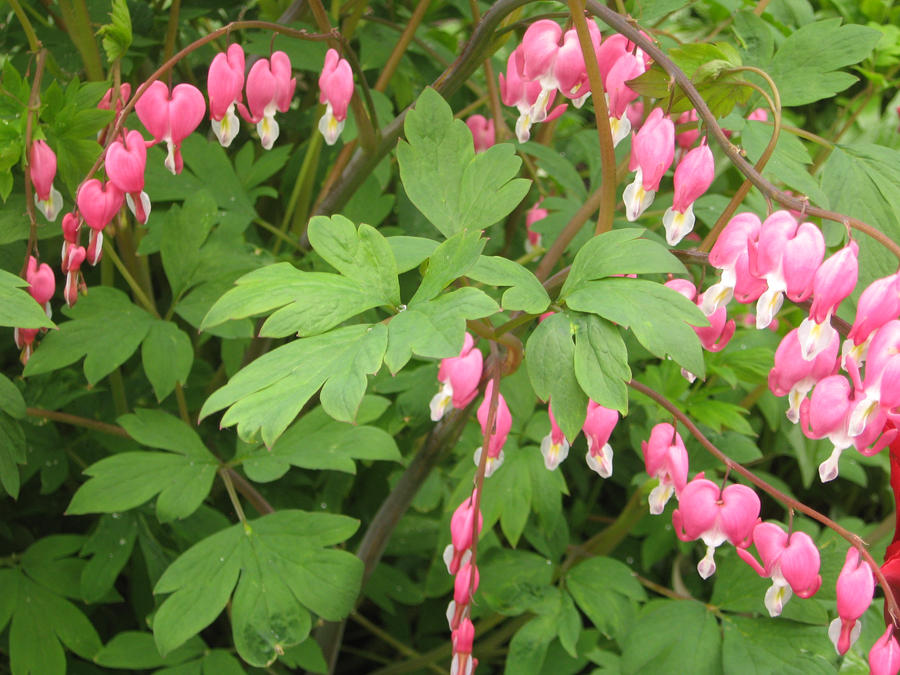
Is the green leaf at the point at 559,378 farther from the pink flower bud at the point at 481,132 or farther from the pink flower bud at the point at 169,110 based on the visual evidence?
the pink flower bud at the point at 481,132

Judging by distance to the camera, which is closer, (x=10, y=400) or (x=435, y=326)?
(x=435, y=326)

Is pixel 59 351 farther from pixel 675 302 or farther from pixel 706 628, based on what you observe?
pixel 706 628

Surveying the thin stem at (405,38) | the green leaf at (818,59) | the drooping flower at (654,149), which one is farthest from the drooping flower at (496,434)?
the thin stem at (405,38)

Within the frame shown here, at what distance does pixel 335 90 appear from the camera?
3.22ft

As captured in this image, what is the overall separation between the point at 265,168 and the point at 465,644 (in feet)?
2.95

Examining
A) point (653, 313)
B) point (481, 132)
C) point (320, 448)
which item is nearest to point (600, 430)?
point (653, 313)

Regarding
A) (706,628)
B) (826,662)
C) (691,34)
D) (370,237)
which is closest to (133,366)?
(370,237)

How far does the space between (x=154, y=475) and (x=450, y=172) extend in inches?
21.4

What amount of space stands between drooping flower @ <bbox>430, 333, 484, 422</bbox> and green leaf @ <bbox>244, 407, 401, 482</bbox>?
25 centimetres

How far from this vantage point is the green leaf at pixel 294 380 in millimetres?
728

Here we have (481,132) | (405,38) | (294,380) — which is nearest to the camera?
(294,380)

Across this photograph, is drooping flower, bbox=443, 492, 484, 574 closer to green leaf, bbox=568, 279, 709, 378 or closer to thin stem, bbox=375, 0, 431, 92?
green leaf, bbox=568, 279, 709, 378

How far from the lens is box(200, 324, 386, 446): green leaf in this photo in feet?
2.39

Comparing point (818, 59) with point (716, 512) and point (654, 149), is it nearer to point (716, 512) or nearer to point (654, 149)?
point (654, 149)
